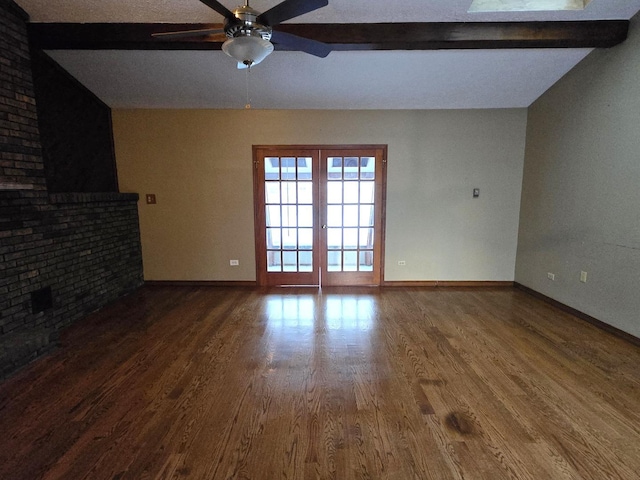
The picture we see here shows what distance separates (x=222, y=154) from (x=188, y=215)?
1027 millimetres

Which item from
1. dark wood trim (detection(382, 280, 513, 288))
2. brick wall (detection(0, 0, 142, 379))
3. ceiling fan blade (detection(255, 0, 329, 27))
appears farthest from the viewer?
dark wood trim (detection(382, 280, 513, 288))

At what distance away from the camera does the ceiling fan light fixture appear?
1872 millimetres

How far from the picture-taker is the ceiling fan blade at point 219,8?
5.67 feet

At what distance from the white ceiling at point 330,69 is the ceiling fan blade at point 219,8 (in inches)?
39.5

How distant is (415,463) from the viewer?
1549mm

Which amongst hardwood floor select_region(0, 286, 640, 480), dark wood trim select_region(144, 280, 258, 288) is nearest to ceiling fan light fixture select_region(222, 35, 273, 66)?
hardwood floor select_region(0, 286, 640, 480)

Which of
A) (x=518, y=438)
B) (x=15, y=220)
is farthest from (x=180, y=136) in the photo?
(x=518, y=438)

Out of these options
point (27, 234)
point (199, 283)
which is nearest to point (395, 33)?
point (27, 234)

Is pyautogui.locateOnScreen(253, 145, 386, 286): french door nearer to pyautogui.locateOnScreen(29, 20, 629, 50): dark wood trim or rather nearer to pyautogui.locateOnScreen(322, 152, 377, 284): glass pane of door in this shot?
pyautogui.locateOnScreen(322, 152, 377, 284): glass pane of door

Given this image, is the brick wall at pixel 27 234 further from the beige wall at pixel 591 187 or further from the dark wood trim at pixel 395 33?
the beige wall at pixel 591 187

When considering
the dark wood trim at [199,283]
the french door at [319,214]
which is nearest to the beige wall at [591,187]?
the french door at [319,214]

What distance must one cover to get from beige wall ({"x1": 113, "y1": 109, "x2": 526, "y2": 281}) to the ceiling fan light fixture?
2.35m

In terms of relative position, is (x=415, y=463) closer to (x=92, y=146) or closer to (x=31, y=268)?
(x=31, y=268)

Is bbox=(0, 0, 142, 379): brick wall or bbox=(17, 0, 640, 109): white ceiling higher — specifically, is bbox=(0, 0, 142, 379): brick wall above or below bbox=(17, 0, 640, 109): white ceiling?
below
